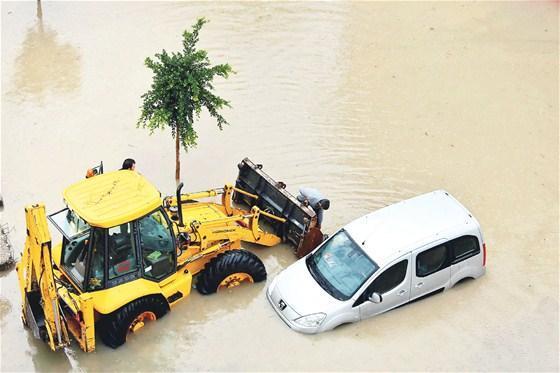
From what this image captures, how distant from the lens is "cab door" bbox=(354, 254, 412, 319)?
452 inches

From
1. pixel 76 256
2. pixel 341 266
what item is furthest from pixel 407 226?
pixel 76 256

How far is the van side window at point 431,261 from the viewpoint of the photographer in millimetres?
11789

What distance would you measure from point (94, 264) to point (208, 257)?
7.13 ft

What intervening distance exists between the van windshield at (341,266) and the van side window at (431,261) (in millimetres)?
790

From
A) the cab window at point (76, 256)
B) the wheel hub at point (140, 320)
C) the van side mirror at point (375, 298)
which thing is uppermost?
the cab window at point (76, 256)

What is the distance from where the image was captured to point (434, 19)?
850 inches

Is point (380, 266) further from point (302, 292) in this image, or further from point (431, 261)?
point (302, 292)

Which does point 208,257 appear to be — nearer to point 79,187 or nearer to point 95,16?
point 79,187

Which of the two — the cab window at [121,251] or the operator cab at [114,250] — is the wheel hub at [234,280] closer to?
the operator cab at [114,250]

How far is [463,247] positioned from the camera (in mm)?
12250

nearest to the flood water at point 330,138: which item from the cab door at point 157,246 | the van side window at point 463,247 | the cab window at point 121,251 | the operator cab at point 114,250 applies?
the van side window at point 463,247

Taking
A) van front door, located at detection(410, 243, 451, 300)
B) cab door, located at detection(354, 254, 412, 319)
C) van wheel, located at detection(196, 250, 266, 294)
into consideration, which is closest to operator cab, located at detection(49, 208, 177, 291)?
van wheel, located at detection(196, 250, 266, 294)

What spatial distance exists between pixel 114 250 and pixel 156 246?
2.47 feet

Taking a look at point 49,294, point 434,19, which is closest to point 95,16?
point 434,19
